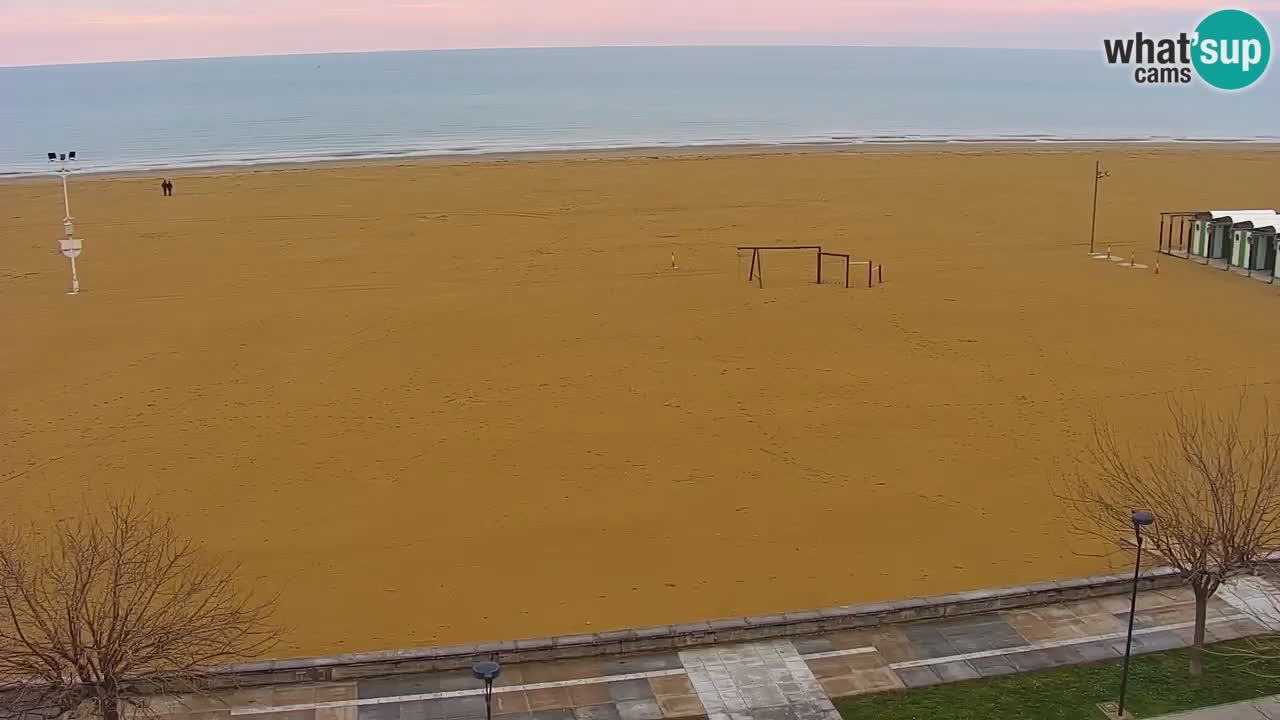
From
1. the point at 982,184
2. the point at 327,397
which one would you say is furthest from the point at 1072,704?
the point at 982,184

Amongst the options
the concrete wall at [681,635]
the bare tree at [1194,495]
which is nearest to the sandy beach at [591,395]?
the bare tree at [1194,495]

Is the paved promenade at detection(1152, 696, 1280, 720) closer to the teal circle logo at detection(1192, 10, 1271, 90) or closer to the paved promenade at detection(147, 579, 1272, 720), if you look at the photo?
the paved promenade at detection(147, 579, 1272, 720)

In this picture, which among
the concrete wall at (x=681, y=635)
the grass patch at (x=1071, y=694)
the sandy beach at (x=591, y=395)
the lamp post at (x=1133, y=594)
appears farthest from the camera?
the sandy beach at (x=591, y=395)

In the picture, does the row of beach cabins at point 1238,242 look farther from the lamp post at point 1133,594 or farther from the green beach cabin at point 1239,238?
the lamp post at point 1133,594

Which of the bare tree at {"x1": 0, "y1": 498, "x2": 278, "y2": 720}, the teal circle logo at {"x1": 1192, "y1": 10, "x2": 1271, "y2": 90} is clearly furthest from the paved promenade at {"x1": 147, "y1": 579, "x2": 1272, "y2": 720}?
the teal circle logo at {"x1": 1192, "y1": 10, "x2": 1271, "y2": 90}

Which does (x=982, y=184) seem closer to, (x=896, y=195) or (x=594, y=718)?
(x=896, y=195)
